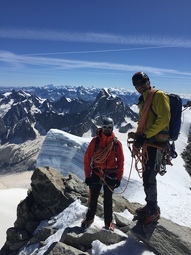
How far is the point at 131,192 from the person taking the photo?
2455cm

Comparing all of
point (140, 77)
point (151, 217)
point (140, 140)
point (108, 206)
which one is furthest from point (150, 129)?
point (108, 206)

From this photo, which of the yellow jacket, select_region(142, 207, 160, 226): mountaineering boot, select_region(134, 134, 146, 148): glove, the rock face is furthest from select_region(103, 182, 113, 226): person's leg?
the yellow jacket

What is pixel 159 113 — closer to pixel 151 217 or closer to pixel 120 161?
pixel 120 161

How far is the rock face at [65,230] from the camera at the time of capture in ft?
26.1

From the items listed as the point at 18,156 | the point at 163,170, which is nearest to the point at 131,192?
the point at 163,170

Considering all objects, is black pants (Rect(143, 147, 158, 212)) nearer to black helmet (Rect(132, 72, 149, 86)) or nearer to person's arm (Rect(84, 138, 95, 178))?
person's arm (Rect(84, 138, 95, 178))

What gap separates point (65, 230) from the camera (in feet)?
30.2

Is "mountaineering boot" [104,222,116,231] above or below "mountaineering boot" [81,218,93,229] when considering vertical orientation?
above

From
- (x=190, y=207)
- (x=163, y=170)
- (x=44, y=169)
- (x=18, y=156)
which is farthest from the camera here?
(x=18, y=156)

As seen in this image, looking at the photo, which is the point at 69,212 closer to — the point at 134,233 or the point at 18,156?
the point at 134,233

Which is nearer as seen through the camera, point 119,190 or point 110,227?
point 110,227

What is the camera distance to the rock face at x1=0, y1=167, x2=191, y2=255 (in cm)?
797

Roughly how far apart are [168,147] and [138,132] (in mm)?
1007

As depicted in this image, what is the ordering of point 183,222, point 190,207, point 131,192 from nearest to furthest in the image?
point 183,222 < point 190,207 < point 131,192
